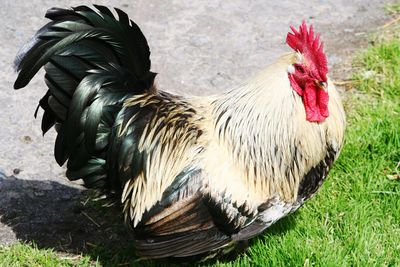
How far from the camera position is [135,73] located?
365cm

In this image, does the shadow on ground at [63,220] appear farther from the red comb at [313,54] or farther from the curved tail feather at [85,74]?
the red comb at [313,54]

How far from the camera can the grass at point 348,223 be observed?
12.5ft

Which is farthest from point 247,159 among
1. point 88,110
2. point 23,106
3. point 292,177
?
point 23,106

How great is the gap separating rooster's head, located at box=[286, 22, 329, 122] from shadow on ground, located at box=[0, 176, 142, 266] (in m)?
1.22

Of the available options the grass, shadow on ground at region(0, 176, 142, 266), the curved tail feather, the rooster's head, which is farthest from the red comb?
shadow on ground at region(0, 176, 142, 266)

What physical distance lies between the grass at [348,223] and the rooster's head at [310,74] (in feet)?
2.59

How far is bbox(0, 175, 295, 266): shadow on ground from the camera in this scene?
399 centimetres

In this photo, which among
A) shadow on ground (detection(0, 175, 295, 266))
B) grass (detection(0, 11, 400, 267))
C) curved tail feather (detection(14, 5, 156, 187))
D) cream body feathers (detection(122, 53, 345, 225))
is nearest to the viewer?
curved tail feather (detection(14, 5, 156, 187))

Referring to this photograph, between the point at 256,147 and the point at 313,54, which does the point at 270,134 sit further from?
the point at 313,54

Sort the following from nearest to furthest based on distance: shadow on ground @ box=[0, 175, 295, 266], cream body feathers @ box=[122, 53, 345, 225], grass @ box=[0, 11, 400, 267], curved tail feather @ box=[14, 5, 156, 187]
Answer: curved tail feather @ box=[14, 5, 156, 187] → cream body feathers @ box=[122, 53, 345, 225] → grass @ box=[0, 11, 400, 267] → shadow on ground @ box=[0, 175, 295, 266]

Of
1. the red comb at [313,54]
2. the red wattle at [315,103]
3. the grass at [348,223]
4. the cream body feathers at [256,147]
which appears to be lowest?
the grass at [348,223]

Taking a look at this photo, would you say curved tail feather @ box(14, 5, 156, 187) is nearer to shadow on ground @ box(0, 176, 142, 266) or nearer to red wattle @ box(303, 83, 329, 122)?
shadow on ground @ box(0, 176, 142, 266)

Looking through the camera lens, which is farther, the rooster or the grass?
the grass

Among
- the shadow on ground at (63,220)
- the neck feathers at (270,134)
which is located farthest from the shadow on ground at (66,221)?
the neck feathers at (270,134)
